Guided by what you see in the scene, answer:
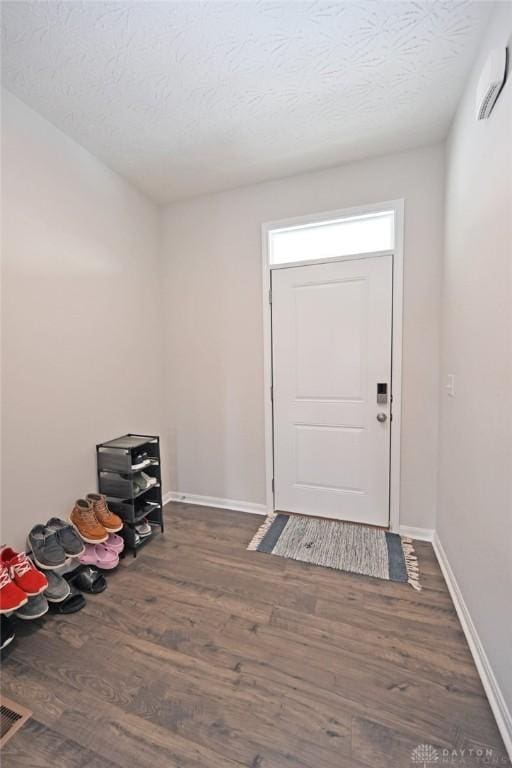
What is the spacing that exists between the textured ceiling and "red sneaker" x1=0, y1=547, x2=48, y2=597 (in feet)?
7.74

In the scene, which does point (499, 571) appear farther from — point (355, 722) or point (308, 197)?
point (308, 197)

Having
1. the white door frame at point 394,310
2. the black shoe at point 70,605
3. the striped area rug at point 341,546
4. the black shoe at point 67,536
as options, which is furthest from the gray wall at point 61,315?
the striped area rug at point 341,546

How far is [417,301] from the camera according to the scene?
2.20 meters

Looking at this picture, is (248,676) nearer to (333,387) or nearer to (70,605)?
(70,605)

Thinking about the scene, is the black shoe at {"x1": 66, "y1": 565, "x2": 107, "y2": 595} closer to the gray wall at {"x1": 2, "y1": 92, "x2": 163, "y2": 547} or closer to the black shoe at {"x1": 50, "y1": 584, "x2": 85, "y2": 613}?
the black shoe at {"x1": 50, "y1": 584, "x2": 85, "y2": 613}

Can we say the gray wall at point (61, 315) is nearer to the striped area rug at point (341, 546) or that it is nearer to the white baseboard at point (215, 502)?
the white baseboard at point (215, 502)

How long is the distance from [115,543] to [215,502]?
3.27ft

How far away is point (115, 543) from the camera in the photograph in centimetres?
202

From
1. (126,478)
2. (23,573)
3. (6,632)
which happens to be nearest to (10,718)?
(6,632)

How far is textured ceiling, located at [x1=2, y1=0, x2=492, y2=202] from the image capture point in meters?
1.29

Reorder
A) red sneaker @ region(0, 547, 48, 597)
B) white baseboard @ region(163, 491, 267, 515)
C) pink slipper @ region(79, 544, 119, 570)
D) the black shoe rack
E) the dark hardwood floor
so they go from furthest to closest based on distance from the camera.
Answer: white baseboard @ region(163, 491, 267, 515) < the black shoe rack < pink slipper @ region(79, 544, 119, 570) < red sneaker @ region(0, 547, 48, 597) < the dark hardwood floor

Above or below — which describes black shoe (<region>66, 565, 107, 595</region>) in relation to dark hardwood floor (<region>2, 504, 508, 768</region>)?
above

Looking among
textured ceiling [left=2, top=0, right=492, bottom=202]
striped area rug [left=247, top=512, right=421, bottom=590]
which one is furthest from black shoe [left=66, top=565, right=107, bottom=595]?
textured ceiling [left=2, top=0, right=492, bottom=202]

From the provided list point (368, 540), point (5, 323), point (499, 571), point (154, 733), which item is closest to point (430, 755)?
point (499, 571)
